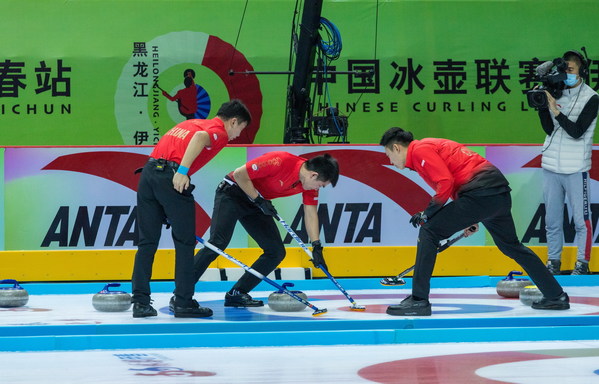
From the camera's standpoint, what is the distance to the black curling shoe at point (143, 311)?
634cm

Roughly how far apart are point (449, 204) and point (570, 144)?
3147mm

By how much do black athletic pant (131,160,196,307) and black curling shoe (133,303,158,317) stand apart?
0.11ft

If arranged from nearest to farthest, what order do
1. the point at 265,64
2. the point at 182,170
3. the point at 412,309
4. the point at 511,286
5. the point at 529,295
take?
the point at 182,170, the point at 412,309, the point at 529,295, the point at 511,286, the point at 265,64

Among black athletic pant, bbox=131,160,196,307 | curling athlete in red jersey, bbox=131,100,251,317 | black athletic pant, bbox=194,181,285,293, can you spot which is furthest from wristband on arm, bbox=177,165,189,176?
black athletic pant, bbox=194,181,285,293

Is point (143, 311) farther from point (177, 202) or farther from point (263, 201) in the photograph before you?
point (263, 201)

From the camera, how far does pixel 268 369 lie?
4.61 m

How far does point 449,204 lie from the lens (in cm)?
646

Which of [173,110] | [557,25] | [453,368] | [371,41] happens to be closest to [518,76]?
[557,25]

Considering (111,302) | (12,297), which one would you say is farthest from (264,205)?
(12,297)

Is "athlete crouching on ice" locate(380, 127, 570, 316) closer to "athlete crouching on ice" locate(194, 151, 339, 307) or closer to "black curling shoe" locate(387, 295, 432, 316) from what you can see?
"black curling shoe" locate(387, 295, 432, 316)

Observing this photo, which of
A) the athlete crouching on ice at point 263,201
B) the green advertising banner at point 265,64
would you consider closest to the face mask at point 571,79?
the athlete crouching on ice at point 263,201

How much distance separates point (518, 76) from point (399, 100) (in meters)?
1.66

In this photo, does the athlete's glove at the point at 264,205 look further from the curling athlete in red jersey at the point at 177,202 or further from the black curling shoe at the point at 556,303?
the black curling shoe at the point at 556,303

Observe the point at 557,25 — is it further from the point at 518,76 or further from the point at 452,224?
the point at 452,224
